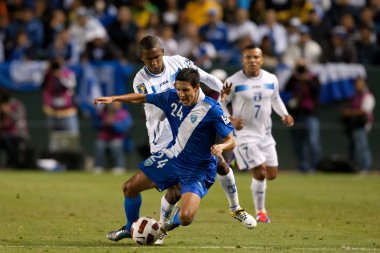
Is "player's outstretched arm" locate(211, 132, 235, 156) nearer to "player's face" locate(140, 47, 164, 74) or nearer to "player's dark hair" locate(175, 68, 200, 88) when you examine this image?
"player's dark hair" locate(175, 68, 200, 88)

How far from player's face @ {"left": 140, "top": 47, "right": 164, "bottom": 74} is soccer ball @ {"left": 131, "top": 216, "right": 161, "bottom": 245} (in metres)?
2.13

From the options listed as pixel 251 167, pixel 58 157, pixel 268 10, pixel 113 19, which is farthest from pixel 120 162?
pixel 251 167

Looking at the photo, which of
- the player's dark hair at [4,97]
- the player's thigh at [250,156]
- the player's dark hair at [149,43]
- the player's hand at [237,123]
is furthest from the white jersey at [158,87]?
the player's dark hair at [4,97]

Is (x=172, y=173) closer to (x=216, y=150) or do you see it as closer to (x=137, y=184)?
(x=137, y=184)

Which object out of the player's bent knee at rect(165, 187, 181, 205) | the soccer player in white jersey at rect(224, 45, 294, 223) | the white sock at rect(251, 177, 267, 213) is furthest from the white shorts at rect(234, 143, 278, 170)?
the player's bent knee at rect(165, 187, 181, 205)

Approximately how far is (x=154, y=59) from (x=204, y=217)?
359 cm

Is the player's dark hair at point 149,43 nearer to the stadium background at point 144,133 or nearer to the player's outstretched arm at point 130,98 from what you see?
the player's outstretched arm at point 130,98

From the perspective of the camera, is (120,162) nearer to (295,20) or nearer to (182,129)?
(295,20)

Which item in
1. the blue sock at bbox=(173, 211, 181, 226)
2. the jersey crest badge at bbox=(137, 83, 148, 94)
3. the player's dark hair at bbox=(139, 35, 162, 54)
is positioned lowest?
the blue sock at bbox=(173, 211, 181, 226)

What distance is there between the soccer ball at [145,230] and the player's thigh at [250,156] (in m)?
3.98

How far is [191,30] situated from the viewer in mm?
24906

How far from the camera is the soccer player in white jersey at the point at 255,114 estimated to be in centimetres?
1477

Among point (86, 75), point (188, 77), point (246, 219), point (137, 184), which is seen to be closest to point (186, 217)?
point (137, 184)

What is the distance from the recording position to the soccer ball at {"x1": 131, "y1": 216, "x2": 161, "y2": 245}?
36.0ft
